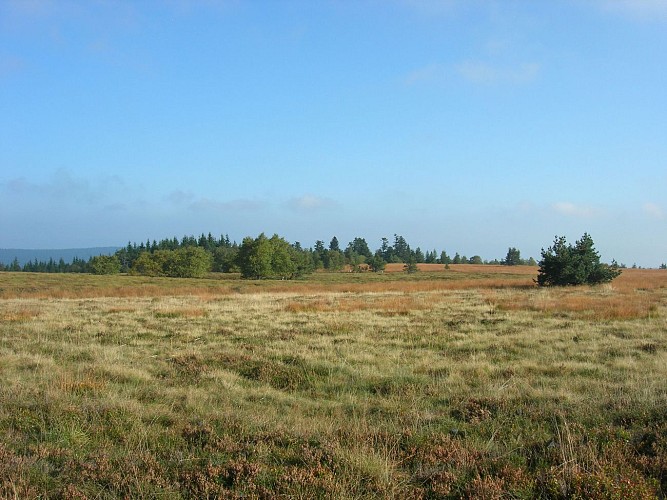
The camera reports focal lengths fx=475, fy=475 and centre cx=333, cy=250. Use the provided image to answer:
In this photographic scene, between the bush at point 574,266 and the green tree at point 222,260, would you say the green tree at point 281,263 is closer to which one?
the green tree at point 222,260

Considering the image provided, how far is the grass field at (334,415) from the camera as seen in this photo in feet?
13.5

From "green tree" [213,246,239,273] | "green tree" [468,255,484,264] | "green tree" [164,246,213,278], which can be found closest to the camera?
"green tree" [164,246,213,278]

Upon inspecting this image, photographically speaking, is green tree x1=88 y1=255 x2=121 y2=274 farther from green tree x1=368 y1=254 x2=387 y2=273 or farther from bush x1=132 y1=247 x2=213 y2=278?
green tree x1=368 y1=254 x2=387 y2=273

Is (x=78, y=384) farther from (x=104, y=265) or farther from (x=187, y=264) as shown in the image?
(x=104, y=265)

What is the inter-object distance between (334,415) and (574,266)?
3779 cm

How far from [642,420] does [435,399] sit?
2709 mm

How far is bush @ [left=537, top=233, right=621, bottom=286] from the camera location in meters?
38.3

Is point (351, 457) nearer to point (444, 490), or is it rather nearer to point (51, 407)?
point (444, 490)

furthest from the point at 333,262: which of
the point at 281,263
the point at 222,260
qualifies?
the point at 281,263

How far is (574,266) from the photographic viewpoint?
127ft

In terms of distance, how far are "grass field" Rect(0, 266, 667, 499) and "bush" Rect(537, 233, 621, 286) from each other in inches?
1046

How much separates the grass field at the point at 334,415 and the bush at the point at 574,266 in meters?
26.6

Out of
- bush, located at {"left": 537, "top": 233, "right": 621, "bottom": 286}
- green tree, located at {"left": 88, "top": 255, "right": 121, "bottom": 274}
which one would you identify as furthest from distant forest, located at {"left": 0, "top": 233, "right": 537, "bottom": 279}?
bush, located at {"left": 537, "top": 233, "right": 621, "bottom": 286}

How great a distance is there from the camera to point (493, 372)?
29.3 ft
